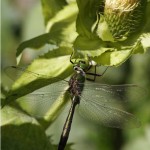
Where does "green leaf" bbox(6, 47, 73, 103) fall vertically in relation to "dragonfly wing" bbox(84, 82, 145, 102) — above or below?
above

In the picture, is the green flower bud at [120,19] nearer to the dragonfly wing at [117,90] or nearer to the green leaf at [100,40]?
the green leaf at [100,40]

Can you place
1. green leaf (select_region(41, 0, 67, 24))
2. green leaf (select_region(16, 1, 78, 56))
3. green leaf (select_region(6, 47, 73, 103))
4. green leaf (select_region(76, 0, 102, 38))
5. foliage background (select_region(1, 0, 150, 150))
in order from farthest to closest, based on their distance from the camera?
1. foliage background (select_region(1, 0, 150, 150))
2. green leaf (select_region(41, 0, 67, 24))
3. green leaf (select_region(16, 1, 78, 56))
4. green leaf (select_region(76, 0, 102, 38))
5. green leaf (select_region(6, 47, 73, 103))

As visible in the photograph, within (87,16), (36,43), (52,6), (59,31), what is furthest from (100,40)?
(52,6)

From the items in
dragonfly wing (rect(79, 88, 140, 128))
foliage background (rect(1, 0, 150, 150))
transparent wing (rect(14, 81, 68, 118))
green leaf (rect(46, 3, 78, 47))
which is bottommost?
foliage background (rect(1, 0, 150, 150))

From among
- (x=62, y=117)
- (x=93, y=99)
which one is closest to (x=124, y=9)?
(x=93, y=99)

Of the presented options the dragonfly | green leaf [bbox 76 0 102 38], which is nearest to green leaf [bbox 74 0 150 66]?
green leaf [bbox 76 0 102 38]

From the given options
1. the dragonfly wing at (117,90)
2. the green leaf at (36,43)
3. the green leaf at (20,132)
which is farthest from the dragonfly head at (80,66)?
the green leaf at (20,132)

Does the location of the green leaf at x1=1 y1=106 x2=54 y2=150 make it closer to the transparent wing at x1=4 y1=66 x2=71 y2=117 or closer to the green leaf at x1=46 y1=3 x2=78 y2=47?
the transparent wing at x1=4 y1=66 x2=71 y2=117
